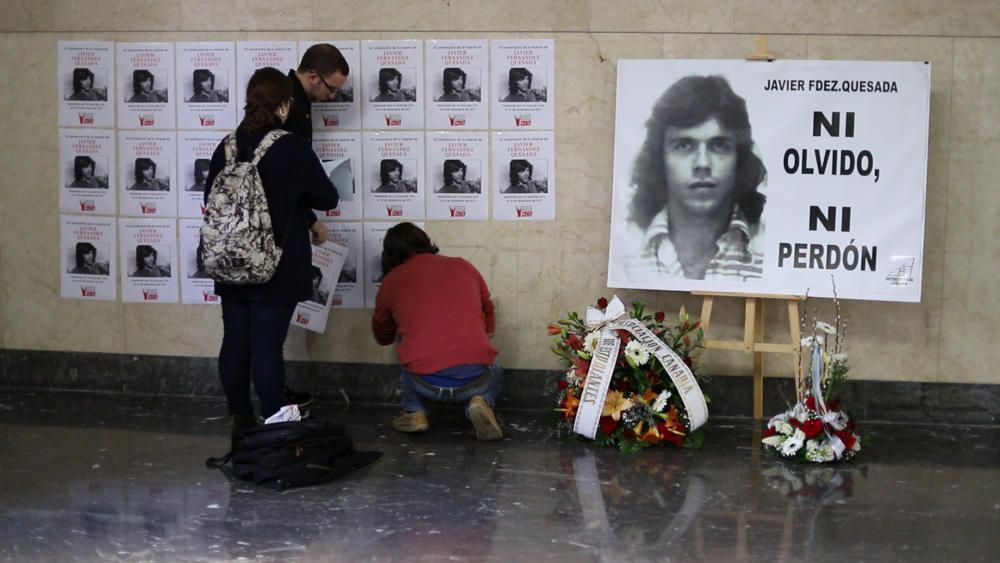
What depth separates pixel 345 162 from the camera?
19.5ft

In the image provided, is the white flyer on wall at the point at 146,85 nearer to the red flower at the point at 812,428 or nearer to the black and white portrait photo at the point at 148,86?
the black and white portrait photo at the point at 148,86

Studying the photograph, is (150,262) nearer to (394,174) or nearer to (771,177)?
(394,174)

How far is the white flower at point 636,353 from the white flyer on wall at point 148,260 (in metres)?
2.46

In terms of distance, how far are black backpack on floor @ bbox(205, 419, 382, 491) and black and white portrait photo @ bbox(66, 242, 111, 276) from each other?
76.5 inches

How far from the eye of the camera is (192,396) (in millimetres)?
6230

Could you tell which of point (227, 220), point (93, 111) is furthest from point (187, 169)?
point (227, 220)

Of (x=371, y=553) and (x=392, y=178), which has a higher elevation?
(x=392, y=178)

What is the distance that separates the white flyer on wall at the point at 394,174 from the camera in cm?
596

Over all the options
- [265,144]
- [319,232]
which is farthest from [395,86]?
[265,144]

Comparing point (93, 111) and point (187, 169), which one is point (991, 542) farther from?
point (93, 111)

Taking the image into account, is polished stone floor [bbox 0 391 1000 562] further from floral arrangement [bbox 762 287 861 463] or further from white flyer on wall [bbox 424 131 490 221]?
white flyer on wall [bbox 424 131 490 221]

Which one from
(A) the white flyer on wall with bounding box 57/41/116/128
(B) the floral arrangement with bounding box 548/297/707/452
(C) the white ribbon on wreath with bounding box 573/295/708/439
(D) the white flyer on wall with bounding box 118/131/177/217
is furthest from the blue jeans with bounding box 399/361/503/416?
(A) the white flyer on wall with bounding box 57/41/116/128

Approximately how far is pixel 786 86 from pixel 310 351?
106 inches

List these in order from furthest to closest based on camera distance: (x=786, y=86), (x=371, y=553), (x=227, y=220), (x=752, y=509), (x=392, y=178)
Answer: (x=392, y=178)
(x=786, y=86)
(x=227, y=220)
(x=752, y=509)
(x=371, y=553)
